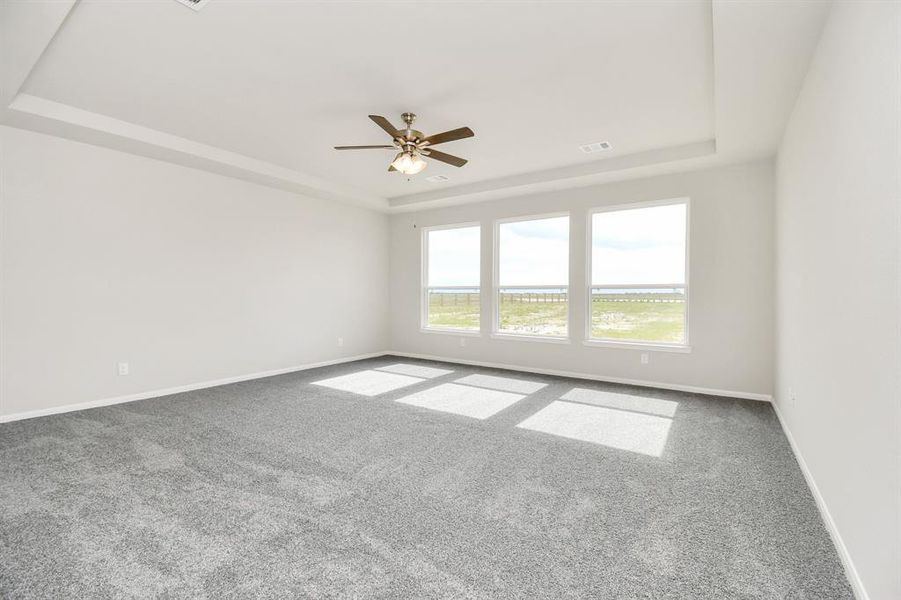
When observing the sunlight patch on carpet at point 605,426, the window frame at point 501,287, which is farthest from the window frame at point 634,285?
the sunlight patch on carpet at point 605,426

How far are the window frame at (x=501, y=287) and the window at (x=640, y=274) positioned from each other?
0.97ft

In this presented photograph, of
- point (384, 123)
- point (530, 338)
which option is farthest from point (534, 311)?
point (384, 123)

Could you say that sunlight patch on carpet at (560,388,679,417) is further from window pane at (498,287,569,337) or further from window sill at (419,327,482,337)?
window sill at (419,327,482,337)

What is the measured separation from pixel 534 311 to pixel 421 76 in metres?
3.77

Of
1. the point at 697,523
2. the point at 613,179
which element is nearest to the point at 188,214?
the point at 613,179

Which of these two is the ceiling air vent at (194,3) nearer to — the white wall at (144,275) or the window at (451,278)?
the white wall at (144,275)

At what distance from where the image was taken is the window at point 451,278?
21.5ft

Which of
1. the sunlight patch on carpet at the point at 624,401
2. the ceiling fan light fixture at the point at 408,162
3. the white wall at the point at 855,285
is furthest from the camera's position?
the sunlight patch on carpet at the point at 624,401

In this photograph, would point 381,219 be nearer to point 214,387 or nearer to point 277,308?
point 277,308

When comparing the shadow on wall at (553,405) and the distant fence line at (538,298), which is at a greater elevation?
the distant fence line at (538,298)

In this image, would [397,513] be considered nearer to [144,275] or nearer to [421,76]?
[421,76]

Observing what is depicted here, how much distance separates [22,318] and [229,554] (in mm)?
3506

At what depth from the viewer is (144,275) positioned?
436 cm

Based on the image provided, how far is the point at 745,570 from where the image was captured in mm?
1673
